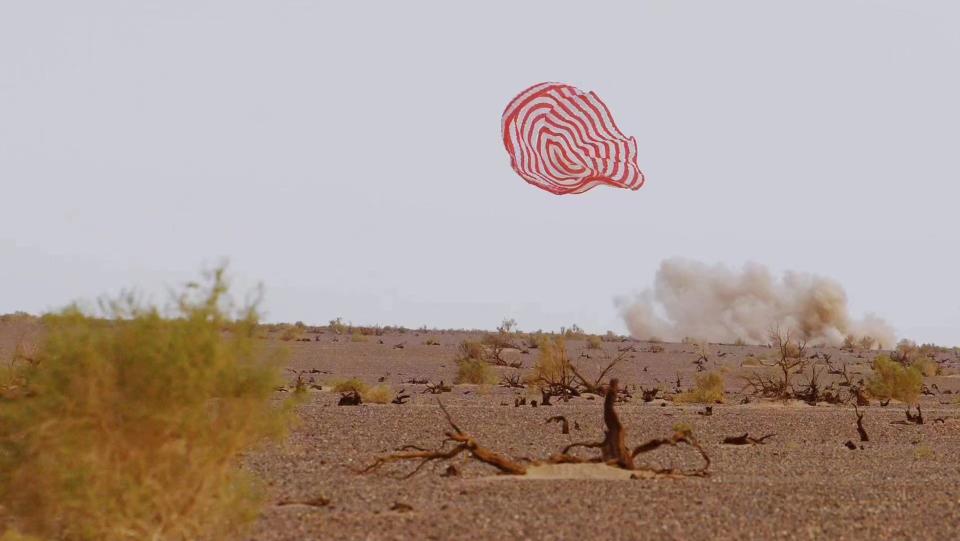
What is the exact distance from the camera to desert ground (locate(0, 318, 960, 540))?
41.4ft

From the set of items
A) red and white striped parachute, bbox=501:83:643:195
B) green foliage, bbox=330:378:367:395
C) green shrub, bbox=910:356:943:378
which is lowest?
green foliage, bbox=330:378:367:395

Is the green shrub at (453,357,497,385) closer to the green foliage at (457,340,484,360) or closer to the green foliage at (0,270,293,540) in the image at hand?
the green foliage at (457,340,484,360)

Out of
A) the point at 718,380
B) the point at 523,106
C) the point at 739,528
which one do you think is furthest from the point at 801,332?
the point at 739,528

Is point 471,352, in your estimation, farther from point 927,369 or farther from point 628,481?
point 628,481

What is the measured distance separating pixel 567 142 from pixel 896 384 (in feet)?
34.8

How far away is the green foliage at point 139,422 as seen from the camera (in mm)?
10859

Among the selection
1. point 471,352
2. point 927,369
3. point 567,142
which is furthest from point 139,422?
point 927,369

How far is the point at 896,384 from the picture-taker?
3419 cm

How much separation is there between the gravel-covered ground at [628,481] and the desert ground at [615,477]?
3cm

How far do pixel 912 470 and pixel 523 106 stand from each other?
15490mm

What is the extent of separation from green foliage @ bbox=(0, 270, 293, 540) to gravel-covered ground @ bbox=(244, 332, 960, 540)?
909mm

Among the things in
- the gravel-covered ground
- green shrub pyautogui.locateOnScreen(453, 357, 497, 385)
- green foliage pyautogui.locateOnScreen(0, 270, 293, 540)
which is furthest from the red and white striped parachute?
green foliage pyautogui.locateOnScreen(0, 270, 293, 540)

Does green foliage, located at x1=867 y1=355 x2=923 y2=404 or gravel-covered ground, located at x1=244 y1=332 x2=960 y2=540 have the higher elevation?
green foliage, located at x1=867 y1=355 x2=923 y2=404

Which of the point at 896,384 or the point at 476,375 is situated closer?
the point at 896,384
